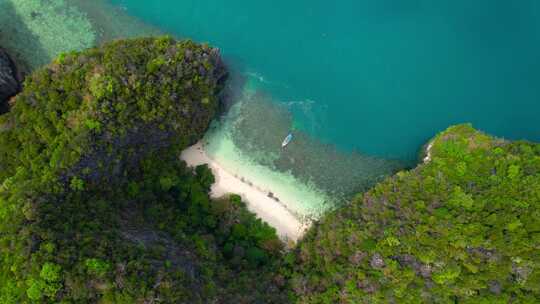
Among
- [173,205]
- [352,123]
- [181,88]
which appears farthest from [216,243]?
[352,123]

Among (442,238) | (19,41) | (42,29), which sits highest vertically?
(442,238)

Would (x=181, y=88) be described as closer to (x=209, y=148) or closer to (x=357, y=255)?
(x=209, y=148)

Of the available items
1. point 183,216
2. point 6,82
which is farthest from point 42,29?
point 183,216

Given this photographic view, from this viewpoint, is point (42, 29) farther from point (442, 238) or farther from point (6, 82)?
point (442, 238)

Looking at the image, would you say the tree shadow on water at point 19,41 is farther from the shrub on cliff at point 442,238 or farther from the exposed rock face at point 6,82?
the shrub on cliff at point 442,238

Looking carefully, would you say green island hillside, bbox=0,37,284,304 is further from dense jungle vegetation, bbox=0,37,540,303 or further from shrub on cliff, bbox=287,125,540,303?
shrub on cliff, bbox=287,125,540,303

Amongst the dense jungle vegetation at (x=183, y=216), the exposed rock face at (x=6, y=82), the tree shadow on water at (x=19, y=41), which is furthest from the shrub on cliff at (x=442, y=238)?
the tree shadow on water at (x=19, y=41)

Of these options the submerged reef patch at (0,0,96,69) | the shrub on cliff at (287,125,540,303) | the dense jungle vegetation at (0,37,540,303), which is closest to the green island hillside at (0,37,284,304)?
the dense jungle vegetation at (0,37,540,303)
